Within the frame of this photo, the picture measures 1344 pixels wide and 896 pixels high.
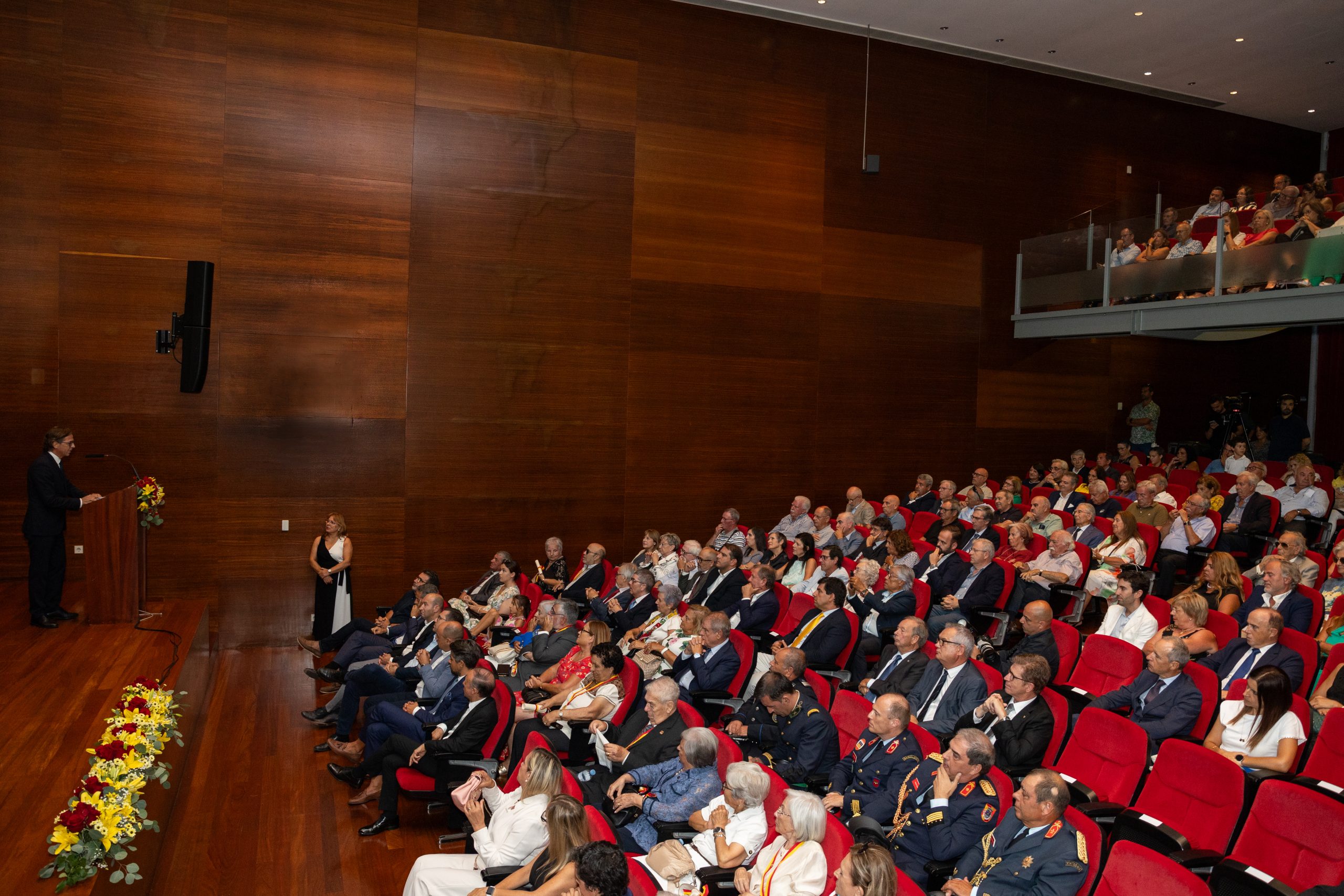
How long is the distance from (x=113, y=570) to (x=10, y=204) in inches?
129

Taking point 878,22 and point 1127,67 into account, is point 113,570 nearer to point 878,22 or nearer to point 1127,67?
point 878,22

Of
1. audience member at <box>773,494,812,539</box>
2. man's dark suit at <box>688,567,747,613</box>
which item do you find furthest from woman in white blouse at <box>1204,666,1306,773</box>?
audience member at <box>773,494,812,539</box>

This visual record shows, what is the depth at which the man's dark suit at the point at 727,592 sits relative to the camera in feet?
22.0

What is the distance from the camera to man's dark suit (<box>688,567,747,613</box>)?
6.70m

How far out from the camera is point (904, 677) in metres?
4.76

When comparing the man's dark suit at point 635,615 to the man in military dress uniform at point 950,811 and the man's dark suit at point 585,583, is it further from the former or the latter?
the man in military dress uniform at point 950,811

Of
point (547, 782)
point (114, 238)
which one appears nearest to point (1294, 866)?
point (547, 782)

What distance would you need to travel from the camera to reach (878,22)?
9172mm

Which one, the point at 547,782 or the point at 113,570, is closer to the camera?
the point at 547,782

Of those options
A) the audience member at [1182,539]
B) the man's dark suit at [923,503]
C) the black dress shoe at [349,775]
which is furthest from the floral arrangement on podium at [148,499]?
the audience member at [1182,539]

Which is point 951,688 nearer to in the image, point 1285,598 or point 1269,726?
point 1269,726

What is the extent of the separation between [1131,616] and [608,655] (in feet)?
9.53

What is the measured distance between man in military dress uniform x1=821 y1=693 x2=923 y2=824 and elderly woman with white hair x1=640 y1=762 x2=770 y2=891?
0.37 metres

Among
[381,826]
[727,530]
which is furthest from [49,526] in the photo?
[727,530]
